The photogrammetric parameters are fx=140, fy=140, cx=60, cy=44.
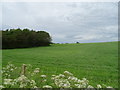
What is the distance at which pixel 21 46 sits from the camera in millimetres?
39406

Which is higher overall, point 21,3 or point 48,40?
point 21,3

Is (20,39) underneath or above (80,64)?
above

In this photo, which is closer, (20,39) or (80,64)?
(80,64)

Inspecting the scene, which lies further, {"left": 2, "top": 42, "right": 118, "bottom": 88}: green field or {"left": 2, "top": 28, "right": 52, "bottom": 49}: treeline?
{"left": 2, "top": 28, "right": 52, "bottom": 49}: treeline

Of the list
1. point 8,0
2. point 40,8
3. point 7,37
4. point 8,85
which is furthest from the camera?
point 7,37

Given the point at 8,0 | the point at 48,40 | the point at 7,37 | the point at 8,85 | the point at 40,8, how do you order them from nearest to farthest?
the point at 8,85
the point at 8,0
the point at 40,8
the point at 7,37
the point at 48,40

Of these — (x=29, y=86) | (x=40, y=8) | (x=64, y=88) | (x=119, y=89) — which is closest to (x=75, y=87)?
(x=64, y=88)

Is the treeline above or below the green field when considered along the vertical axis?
above

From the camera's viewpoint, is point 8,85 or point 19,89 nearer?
point 19,89

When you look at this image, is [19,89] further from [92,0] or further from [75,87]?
[92,0]

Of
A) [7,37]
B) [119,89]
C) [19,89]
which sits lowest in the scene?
[119,89]

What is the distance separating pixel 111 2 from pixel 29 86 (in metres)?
8.56

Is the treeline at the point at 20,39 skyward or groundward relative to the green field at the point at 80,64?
skyward

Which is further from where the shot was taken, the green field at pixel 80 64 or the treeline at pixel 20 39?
the treeline at pixel 20 39
